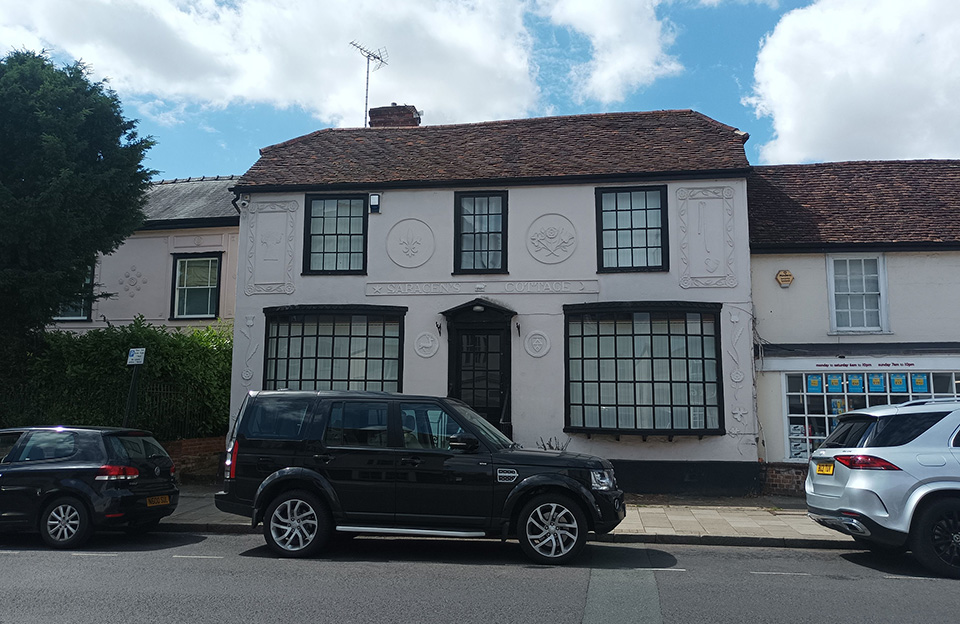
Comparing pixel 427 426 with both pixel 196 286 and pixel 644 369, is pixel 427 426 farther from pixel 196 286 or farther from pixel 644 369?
pixel 196 286

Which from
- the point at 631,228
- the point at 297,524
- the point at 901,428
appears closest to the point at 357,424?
→ the point at 297,524

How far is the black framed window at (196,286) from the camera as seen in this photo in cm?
1778

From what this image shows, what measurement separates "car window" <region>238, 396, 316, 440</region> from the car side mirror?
5.87ft

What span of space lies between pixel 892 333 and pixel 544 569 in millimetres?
9018

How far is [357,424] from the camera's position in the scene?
28.5 feet

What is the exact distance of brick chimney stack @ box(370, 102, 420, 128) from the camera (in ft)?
56.1

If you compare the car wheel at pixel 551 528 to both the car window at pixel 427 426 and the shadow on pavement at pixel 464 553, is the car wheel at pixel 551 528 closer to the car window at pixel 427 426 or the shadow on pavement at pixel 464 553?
the shadow on pavement at pixel 464 553

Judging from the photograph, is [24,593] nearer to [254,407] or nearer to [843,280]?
[254,407]

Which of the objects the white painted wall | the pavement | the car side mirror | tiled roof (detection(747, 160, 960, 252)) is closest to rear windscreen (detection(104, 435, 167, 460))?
the pavement

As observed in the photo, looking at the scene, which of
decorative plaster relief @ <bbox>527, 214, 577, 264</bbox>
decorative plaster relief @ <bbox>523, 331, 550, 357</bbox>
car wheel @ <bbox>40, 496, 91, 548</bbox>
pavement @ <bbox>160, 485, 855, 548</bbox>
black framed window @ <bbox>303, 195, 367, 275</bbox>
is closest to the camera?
car wheel @ <bbox>40, 496, 91, 548</bbox>

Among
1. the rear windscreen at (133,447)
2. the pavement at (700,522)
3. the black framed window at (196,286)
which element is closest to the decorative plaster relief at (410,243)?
the pavement at (700,522)

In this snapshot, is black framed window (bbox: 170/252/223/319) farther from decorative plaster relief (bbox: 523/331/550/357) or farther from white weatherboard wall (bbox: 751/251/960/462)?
white weatherboard wall (bbox: 751/251/960/462)

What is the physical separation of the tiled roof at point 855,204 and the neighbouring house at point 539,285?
4.74 feet

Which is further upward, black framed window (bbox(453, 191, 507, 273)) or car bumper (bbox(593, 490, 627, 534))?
black framed window (bbox(453, 191, 507, 273))
